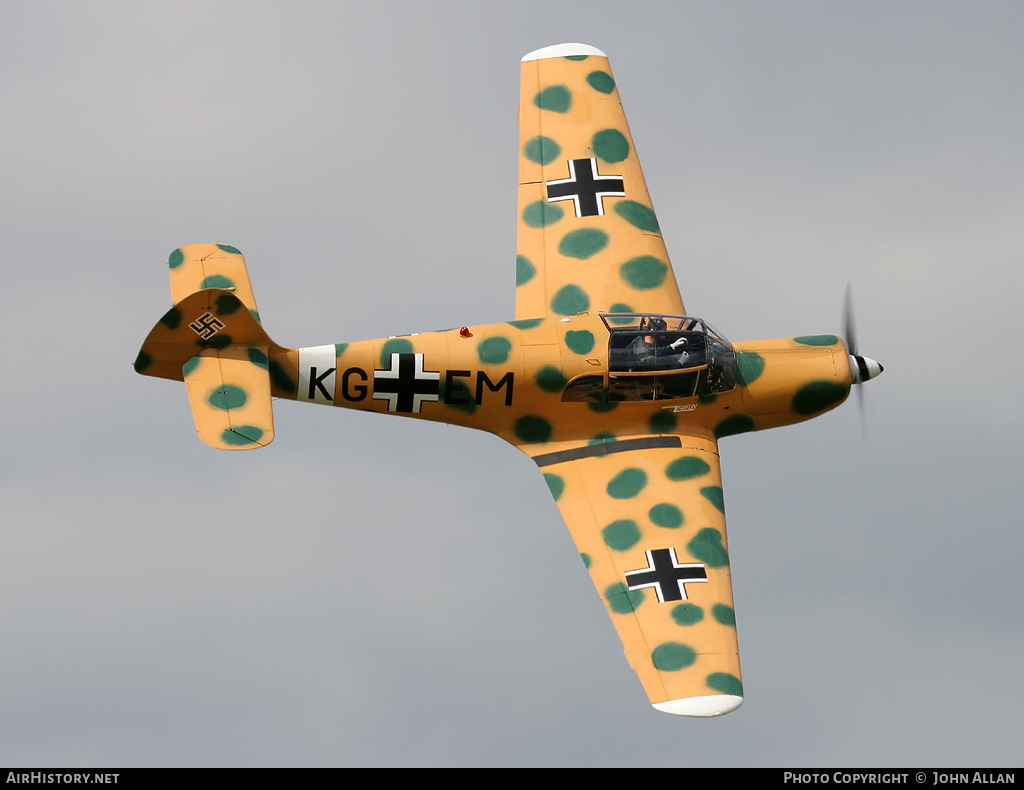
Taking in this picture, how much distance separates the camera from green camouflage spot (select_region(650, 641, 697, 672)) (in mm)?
26406

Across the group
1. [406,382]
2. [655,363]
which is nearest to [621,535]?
[655,363]

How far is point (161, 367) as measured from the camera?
92.2ft

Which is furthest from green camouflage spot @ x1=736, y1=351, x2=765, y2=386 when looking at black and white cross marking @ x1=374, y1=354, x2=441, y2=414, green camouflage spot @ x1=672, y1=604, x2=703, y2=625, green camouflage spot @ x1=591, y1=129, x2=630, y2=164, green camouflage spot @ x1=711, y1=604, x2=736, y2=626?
black and white cross marking @ x1=374, y1=354, x2=441, y2=414

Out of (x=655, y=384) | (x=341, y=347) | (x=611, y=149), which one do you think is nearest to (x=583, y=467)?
(x=655, y=384)

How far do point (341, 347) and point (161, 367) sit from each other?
8.72 ft

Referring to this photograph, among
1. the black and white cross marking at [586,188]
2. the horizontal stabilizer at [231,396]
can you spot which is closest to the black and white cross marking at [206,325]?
the horizontal stabilizer at [231,396]

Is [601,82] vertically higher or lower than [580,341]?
higher

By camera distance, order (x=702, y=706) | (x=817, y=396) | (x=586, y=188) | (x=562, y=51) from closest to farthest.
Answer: (x=702, y=706) < (x=817, y=396) < (x=586, y=188) < (x=562, y=51)

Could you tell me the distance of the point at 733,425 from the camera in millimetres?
29875

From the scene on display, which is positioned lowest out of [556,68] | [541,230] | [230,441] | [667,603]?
[667,603]

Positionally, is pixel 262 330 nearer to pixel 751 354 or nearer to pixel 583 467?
pixel 583 467

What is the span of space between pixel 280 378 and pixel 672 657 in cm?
706

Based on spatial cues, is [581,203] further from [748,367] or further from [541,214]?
[748,367]

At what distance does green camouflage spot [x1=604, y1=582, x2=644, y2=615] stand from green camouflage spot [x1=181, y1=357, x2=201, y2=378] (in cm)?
666
